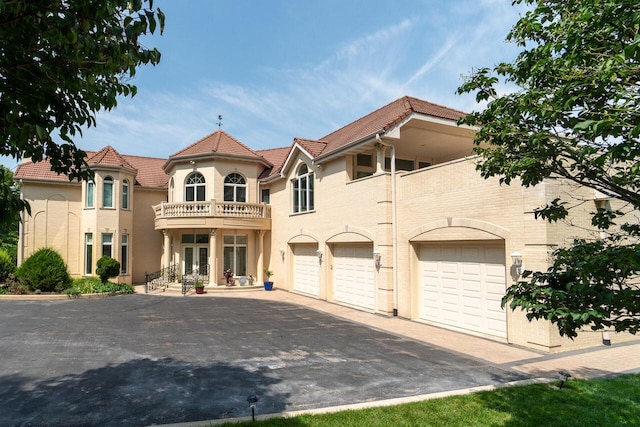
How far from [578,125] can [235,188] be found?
77.5 ft

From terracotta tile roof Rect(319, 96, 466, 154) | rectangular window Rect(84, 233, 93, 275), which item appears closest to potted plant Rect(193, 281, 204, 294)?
rectangular window Rect(84, 233, 93, 275)

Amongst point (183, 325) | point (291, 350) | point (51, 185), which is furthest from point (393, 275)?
point (51, 185)

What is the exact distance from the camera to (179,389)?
7.19 metres

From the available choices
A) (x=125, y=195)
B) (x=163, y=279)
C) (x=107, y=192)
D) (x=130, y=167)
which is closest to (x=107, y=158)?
(x=130, y=167)

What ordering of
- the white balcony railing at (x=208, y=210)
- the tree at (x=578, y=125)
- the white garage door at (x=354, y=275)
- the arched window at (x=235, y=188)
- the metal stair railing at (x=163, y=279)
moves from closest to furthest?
the tree at (x=578, y=125), the white garage door at (x=354, y=275), the white balcony railing at (x=208, y=210), the metal stair railing at (x=163, y=279), the arched window at (x=235, y=188)

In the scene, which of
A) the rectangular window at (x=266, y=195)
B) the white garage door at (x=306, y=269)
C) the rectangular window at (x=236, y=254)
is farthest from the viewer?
the rectangular window at (x=266, y=195)

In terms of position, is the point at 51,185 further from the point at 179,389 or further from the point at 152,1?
the point at 152,1

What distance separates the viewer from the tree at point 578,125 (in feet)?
9.24

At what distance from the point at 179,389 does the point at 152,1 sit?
6.41 metres

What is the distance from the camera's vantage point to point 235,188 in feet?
82.4

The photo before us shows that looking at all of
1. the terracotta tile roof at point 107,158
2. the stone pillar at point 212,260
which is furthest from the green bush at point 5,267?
the stone pillar at point 212,260

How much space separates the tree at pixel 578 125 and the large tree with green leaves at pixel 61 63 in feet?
11.7

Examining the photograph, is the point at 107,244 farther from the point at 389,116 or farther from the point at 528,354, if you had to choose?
the point at 528,354

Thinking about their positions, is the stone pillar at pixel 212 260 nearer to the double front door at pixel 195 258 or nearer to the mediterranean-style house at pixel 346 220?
the mediterranean-style house at pixel 346 220
